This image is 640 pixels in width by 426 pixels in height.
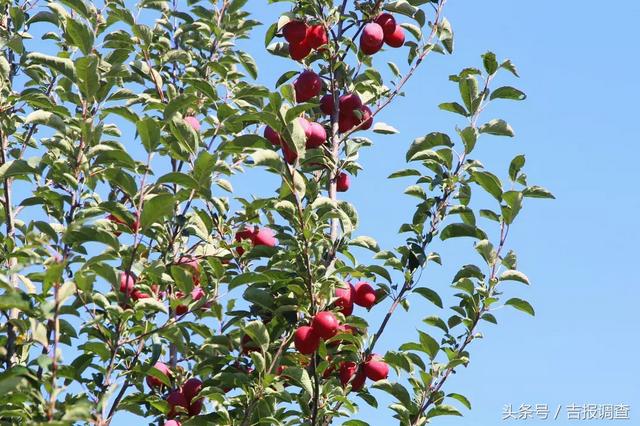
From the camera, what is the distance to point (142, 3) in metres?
5.54

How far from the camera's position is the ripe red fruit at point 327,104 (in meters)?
4.87

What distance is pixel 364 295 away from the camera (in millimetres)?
4590

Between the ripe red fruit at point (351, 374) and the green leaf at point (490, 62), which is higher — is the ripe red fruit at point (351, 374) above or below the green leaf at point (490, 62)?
below

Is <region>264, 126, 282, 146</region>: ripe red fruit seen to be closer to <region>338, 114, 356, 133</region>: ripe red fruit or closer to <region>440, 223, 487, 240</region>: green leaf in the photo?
<region>338, 114, 356, 133</region>: ripe red fruit

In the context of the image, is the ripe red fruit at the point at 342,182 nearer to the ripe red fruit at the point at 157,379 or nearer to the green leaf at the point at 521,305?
the green leaf at the point at 521,305

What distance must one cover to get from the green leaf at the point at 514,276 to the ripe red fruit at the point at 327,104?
1.20 metres

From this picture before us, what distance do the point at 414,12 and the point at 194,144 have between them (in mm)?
1683

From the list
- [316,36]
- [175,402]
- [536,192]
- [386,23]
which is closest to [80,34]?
[316,36]

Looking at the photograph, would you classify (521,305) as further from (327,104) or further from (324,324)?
(327,104)

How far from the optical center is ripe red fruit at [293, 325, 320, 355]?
411 cm

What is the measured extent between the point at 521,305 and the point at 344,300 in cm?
85

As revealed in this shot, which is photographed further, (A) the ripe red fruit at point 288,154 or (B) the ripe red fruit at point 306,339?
(A) the ripe red fruit at point 288,154

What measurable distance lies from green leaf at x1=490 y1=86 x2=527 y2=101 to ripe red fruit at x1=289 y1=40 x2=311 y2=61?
3.18 ft

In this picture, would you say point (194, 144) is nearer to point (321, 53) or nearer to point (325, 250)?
point (325, 250)
